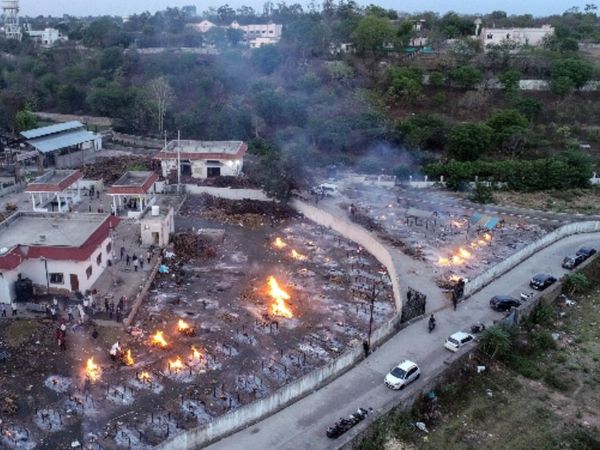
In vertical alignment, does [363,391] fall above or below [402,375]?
below

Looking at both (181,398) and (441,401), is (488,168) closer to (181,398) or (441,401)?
(441,401)

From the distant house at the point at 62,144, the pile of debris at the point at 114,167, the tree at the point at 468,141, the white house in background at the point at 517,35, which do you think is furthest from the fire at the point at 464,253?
the white house in background at the point at 517,35

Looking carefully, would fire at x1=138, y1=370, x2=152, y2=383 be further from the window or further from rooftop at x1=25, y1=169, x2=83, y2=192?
rooftop at x1=25, y1=169, x2=83, y2=192

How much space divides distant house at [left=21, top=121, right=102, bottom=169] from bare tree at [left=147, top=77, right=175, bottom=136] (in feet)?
26.1

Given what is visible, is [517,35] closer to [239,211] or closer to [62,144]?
[239,211]

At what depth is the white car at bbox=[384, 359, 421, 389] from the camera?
18994mm

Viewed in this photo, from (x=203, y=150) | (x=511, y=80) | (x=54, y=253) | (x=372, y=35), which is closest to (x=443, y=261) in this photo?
(x=54, y=253)

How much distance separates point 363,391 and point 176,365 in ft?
23.0

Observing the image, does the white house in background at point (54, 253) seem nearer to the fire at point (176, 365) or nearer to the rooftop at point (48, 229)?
the rooftop at point (48, 229)

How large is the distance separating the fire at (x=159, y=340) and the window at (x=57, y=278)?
5944mm

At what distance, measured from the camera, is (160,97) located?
2293 inches

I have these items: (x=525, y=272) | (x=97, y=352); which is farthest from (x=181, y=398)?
(x=525, y=272)

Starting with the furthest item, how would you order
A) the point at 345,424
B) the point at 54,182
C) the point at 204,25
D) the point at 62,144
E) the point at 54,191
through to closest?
the point at 204,25 < the point at 62,144 < the point at 54,182 < the point at 54,191 < the point at 345,424

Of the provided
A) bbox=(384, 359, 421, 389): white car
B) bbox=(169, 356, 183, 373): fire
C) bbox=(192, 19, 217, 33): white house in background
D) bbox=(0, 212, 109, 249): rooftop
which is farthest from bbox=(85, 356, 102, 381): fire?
bbox=(192, 19, 217, 33): white house in background
